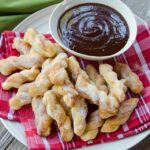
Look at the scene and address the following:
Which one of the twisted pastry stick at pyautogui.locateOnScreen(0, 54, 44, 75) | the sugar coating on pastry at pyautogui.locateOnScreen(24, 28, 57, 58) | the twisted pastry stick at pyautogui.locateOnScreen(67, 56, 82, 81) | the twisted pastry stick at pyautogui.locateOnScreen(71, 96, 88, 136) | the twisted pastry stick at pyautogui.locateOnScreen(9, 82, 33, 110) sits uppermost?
the sugar coating on pastry at pyautogui.locateOnScreen(24, 28, 57, 58)

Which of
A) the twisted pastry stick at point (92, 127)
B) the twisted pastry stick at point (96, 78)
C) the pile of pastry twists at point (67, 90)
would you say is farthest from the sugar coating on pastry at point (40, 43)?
the twisted pastry stick at point (92, 127)

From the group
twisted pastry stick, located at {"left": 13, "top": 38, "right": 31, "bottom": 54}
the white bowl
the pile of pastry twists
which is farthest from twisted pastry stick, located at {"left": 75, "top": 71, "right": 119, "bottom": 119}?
twisted pastry stick, located at {"left": 13, "top": 38, "right": 31, "bottom": 54}

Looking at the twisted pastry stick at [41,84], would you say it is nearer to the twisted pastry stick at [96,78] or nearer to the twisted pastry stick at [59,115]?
the twisted pastry stick at [59,115]

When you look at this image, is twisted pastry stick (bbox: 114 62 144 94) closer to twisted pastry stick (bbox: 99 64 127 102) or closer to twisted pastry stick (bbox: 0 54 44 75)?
twisted pastry stick (bbox: 99 64 127 102)

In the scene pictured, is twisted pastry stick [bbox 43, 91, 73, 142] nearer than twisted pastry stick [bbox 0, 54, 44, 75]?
Yes

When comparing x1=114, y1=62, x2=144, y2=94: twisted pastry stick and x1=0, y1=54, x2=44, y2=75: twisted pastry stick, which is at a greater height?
x1=0, y1=54, x2=44, y2=75: twisted pastry stick

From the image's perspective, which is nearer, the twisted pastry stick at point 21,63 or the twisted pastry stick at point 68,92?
the twisted pastry stick at point 68,92
